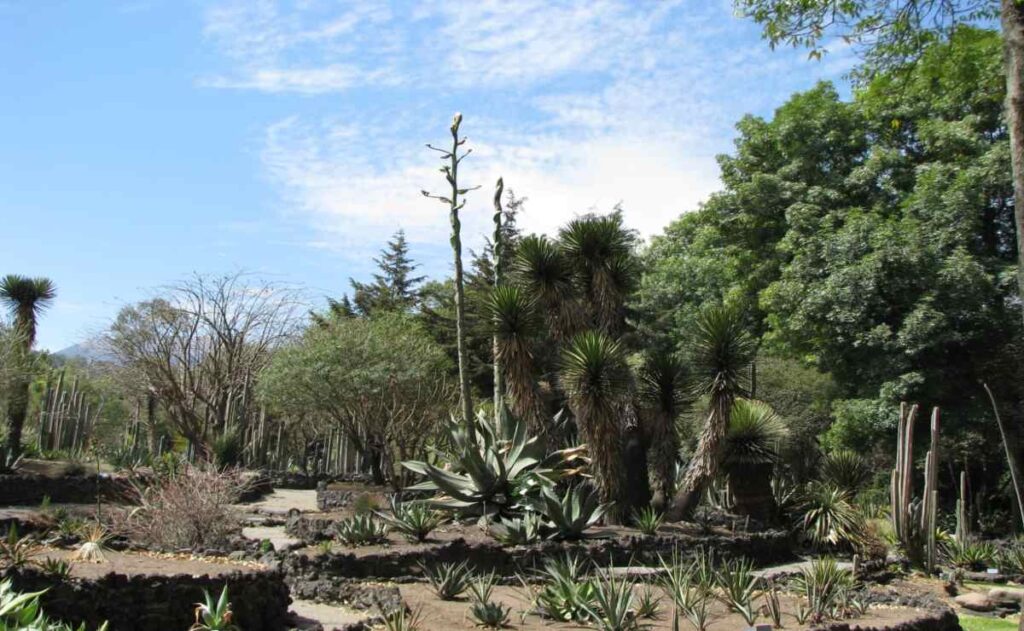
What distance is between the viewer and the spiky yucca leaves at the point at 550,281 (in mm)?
18484

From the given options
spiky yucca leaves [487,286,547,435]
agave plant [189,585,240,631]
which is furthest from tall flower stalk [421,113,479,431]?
agave plant [189,585,240,631]

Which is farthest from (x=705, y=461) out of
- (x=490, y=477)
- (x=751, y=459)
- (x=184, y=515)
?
(x=184, y=515)

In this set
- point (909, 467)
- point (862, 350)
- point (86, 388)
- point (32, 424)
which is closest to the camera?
point (909, 467)

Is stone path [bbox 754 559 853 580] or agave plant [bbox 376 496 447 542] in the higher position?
agave plant [bbox 376 496 447 542]

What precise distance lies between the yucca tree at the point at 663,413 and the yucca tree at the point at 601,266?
4.27ft

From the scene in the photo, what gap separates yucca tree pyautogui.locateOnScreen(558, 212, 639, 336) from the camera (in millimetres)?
18719

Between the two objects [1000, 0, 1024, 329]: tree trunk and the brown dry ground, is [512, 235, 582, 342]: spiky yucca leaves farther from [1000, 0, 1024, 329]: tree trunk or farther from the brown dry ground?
[1000, 0, 1024, 329]: tree trunk

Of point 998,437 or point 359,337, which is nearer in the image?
point 998,437

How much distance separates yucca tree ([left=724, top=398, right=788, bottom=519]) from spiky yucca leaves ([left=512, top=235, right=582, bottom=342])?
12.7 ft

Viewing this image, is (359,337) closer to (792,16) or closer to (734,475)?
(734,475)

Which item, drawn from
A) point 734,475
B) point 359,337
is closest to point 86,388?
point 359,337

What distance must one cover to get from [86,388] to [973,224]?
41.2 m

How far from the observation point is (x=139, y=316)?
32.2 meters

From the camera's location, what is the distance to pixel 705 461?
17281 millimetres
